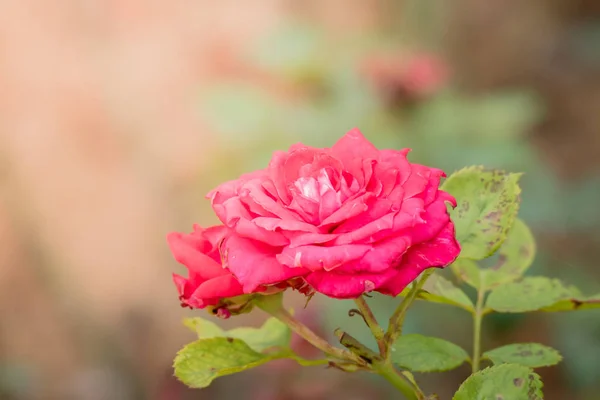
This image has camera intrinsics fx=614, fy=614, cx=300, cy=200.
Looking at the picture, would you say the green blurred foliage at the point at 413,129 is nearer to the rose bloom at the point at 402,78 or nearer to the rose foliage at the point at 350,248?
the rose bloom at the point at 402,78

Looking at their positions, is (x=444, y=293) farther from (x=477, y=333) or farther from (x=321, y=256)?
(x=321, y=256)

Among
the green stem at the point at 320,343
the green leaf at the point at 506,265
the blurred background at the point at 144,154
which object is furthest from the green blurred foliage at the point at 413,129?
the green stem at the point at 320,343

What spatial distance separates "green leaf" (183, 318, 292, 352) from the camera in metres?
0.35

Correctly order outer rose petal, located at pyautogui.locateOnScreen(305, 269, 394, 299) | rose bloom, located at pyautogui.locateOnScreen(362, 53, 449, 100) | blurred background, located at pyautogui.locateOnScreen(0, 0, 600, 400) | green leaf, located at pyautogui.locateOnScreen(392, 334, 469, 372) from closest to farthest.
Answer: outer rose petal, located at pyautogui.locateOnScreen(305, 269, 394, 299) → green leaf, located at pyautogui.locateOnScreen(392, 334, 469, 372) → rose bloom, located at pyautogui.locateOnScreen(362, 53, 449, 100) → blurred background, located at pyautogui.locateOnScreen(0, 0, 600, 400)

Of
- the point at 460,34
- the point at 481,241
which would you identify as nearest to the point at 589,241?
the point at 460,34

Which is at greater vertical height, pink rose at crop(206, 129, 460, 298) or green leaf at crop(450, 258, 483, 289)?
pink rose at crop(206, 129, 460, 298)

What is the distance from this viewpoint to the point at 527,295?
0.37 m

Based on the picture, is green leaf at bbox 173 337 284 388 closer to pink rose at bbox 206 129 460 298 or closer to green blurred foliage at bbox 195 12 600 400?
pink rose at bbox 206 129 460 298

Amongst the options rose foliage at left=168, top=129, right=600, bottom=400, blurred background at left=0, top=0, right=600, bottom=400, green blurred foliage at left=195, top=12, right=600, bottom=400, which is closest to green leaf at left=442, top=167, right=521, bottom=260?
rose foliage at left=168, top=129, right=600, bottom=400

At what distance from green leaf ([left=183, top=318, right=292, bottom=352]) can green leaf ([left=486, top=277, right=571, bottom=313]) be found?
0.41 feet

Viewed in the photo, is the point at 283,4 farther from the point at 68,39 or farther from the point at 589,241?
the point at 589,241

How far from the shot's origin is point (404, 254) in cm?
25

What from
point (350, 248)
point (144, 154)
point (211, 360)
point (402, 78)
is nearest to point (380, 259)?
point (350, 248)

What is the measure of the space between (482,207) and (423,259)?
0.08 meters
